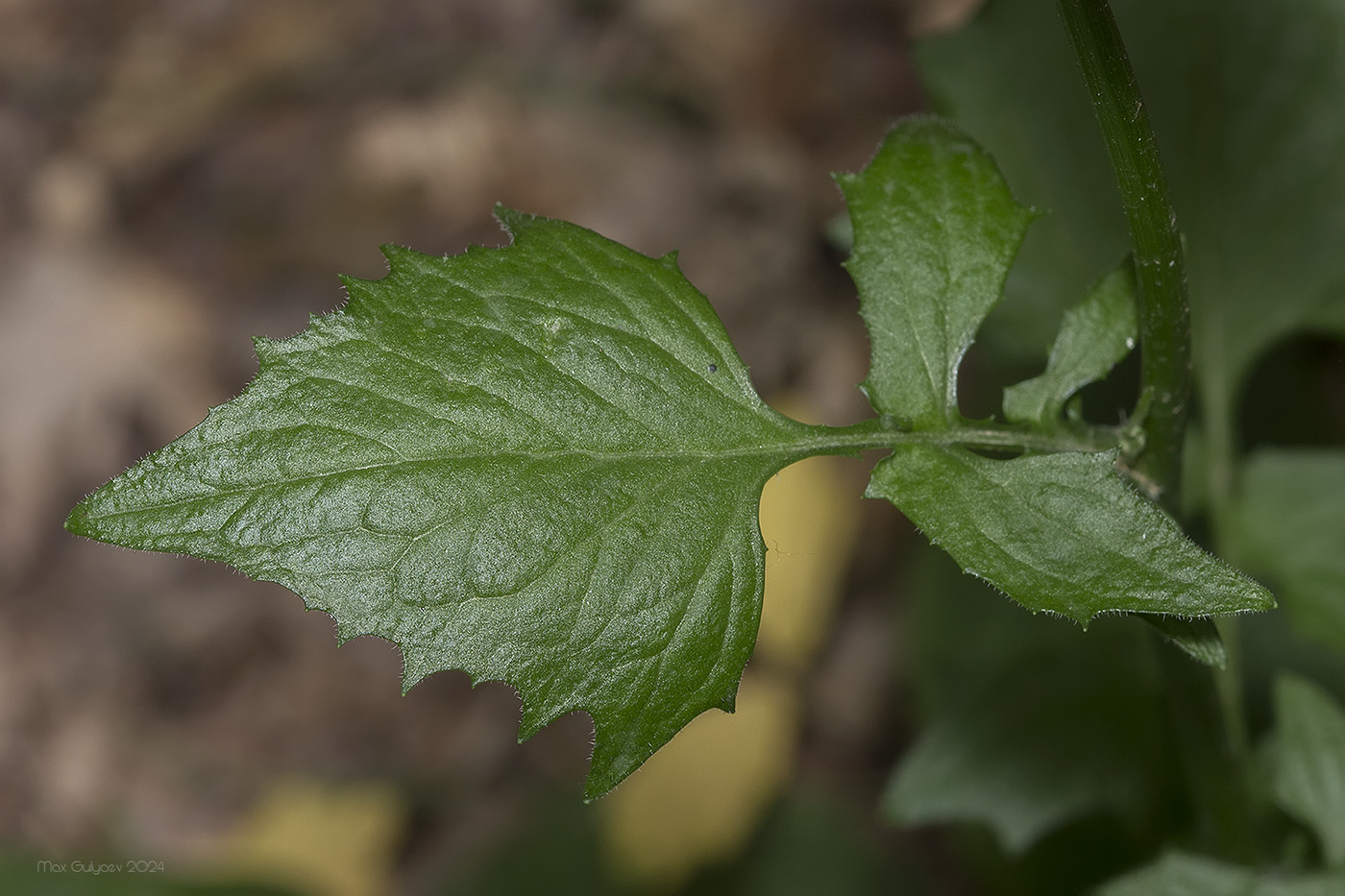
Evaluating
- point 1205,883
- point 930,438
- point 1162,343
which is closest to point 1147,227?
point 1162,343

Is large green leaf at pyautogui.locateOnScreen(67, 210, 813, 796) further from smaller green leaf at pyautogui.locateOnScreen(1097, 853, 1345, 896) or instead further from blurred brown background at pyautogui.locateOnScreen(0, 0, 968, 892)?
blurred brown background at pyautogui.locateOnScreen(0, 0, 968, 892)

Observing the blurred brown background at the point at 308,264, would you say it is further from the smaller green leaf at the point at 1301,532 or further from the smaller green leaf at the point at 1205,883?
the smaller green leaf at the point at 1205,883

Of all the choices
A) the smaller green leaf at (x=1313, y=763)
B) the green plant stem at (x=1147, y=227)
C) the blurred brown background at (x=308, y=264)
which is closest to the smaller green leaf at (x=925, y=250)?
the green plant stem at (x=1147, y=227)

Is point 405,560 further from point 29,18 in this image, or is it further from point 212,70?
point 29,18

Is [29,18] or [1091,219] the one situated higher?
[29,18]

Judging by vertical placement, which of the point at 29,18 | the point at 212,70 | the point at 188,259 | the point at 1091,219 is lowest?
the point at 1091,219

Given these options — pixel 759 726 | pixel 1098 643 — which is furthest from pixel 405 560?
pixel 759 726
